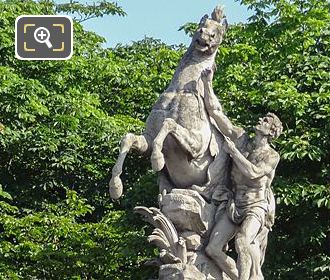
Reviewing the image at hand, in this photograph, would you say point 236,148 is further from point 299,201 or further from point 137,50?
point 137,50

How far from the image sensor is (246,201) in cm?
1062

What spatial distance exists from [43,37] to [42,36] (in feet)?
0.03

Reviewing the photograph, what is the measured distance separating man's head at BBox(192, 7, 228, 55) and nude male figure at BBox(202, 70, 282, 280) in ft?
1.23

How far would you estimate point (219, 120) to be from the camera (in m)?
11.0

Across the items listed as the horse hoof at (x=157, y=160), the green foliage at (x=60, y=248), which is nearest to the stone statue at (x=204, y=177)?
the horse hoof at (x=157, y=160)

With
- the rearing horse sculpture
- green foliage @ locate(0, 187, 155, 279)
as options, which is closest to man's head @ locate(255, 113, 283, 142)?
the rearing horse sculpture

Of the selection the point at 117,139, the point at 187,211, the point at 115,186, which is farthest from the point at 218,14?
the point at 117,139

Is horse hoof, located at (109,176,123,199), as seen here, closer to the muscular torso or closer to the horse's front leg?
the horse's front leg

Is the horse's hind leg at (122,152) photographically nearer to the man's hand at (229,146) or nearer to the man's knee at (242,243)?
the man's hand at (229,146)

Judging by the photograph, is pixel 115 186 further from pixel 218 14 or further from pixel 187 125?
pixel 218 14

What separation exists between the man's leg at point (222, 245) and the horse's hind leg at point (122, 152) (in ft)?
3.55

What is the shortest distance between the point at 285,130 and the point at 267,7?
4.06 meters

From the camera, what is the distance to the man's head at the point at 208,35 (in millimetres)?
11055

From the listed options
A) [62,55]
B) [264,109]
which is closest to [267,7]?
[264,109]
